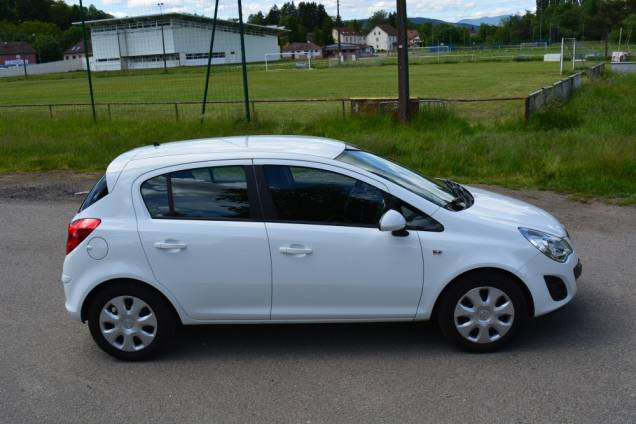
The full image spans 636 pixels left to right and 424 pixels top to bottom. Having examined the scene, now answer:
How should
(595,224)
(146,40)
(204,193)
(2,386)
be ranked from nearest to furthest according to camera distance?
(2,386) < (204,193) < (595,224) < (146,40)

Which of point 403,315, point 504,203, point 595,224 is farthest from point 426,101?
point 403,315

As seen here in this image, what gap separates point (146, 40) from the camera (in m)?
45.2

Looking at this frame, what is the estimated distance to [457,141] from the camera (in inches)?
492

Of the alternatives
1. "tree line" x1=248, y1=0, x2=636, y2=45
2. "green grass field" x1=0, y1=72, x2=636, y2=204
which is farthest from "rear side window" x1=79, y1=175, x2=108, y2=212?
"tree line" x1=248, y1=0, x2=636, y2=45

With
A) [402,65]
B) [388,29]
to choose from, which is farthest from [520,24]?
[402,65]

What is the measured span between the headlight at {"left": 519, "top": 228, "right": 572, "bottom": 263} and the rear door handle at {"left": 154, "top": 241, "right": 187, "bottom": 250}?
233 centimetres

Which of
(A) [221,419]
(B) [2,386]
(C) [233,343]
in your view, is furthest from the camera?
(C) [233,343]

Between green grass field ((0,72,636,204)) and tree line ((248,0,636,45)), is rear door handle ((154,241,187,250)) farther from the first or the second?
tree line ((248,0,636,45))

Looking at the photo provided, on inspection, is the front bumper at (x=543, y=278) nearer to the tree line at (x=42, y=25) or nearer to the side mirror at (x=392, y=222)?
the side mirror at (x=392, y=222)

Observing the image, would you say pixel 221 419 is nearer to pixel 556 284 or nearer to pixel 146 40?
pixel 556 284

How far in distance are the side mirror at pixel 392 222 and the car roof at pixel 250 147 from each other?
676 millimetres

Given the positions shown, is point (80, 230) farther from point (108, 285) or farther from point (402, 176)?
point (402, 176)

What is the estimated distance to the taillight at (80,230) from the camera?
4.68 m

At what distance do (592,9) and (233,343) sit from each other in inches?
3514
